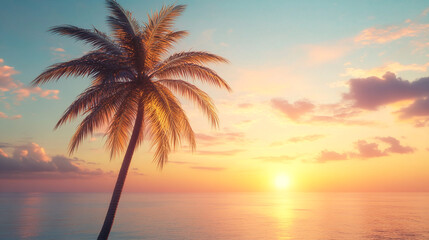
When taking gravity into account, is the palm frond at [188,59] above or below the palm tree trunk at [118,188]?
above

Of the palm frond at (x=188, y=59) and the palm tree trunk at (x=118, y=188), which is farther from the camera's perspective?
the palm frond at (x=188, y=59)

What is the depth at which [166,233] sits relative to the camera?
3916 cm

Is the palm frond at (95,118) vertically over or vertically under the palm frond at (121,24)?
under

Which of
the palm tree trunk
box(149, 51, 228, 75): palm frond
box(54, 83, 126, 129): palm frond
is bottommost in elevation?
the palm tree trunk

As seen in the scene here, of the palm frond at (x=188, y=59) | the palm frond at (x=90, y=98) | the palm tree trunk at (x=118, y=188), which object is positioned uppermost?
the palm frond at (x=188, y=59)

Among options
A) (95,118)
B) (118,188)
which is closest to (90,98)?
(95,118)

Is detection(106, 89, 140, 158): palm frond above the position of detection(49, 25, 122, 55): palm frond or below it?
below

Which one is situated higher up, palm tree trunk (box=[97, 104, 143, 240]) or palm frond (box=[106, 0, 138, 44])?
palm frond (box=[106, 0, 138, 44])

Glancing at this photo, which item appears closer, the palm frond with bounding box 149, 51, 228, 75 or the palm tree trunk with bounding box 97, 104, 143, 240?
the palm tree trunk with bounding box 97, 104, 143, 240

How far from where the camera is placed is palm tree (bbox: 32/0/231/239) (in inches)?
502

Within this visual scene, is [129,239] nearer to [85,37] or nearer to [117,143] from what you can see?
[117,143]

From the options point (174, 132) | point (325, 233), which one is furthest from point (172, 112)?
point (325, 233)

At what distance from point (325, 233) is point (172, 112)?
3311 centimetres

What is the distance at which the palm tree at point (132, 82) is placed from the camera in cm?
1276
